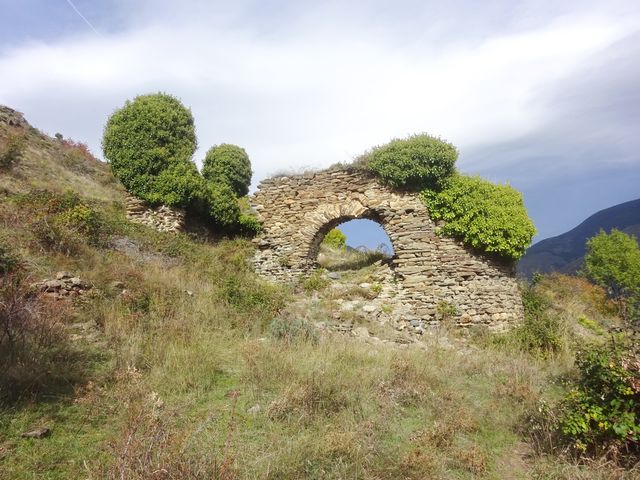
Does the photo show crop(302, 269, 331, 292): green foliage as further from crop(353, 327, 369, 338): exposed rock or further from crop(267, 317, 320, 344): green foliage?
crop(267, 317, 320, 344): green foliage

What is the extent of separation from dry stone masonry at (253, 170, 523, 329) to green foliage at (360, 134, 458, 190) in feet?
1.47

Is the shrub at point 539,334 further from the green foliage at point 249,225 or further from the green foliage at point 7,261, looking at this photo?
the green foliage at point 7,261

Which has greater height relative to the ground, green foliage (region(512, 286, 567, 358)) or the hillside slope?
the hillside slope

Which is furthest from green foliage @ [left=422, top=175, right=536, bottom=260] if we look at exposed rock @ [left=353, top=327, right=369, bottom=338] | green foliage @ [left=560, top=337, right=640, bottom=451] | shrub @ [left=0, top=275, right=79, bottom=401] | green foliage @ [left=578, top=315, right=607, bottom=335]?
shrub @ [left=0, top=275, right=79, bottom=401]

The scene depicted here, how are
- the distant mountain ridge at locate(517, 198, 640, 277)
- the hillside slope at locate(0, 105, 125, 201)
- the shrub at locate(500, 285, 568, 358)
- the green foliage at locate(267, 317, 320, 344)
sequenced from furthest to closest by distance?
the distant mountain ridge at locate(517, 198, 640, 277) < the hillside slope at locate(0, 105, 125, 201) < the shrub at locate(500, 285, 568, 358) < the green foliage at locate(267, 317, 320, 344)

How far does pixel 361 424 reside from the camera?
4051 mm

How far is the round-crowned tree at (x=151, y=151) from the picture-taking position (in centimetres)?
1270

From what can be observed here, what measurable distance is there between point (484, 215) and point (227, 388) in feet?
27.3

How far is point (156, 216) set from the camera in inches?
499

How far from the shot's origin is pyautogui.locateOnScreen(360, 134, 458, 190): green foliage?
11195mm

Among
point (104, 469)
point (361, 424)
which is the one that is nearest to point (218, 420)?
point (104, 469)

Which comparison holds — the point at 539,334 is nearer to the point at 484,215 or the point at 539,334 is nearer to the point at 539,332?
the point at 539,332

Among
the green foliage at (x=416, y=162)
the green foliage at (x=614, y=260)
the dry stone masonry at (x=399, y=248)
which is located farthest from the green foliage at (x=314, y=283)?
the green foliage at (x=614, y=260)

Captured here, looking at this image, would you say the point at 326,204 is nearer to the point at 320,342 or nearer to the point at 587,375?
the point at 320,342
